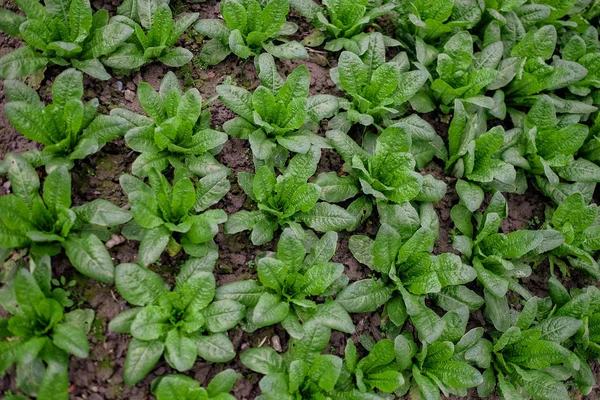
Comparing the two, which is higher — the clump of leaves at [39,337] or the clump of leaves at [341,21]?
the clump of leaves at [341,21]

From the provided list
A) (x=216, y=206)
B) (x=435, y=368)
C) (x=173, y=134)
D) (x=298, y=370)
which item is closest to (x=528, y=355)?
(x=435, y=368)

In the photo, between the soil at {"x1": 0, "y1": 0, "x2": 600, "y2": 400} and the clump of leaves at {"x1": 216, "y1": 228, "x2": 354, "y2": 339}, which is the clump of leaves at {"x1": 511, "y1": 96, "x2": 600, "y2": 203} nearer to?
the soil at {"x1": 0, "y1": 0, "x2": 600, "y2": 400}

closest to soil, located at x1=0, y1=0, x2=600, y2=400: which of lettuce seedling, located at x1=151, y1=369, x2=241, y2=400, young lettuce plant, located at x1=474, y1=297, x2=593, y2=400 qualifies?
lettuce seedling, located at x1=151, y1=369, x2=241, y2=400

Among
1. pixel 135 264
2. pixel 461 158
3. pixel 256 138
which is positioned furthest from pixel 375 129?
pixel 135 264

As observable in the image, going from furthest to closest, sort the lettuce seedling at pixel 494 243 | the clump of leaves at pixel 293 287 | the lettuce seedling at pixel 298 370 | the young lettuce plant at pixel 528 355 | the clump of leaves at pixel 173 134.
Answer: the lettuce seedling at pixel 494 243, the young lettuce plant at pixel 528 355, the clump of leaves at pixel 173 134, the clump of leaves at pixel 293 287, the lettuce seedling at pixel 298 370

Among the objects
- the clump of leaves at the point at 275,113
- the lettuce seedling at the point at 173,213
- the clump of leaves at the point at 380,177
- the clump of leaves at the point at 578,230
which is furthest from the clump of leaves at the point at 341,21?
the clump of leaves at the point at 578,230

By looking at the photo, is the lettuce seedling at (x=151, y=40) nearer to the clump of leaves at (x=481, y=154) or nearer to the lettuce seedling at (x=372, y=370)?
the clump of leaves at (x=481, y=154)

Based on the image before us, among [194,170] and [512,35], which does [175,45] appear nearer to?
[194,170]
